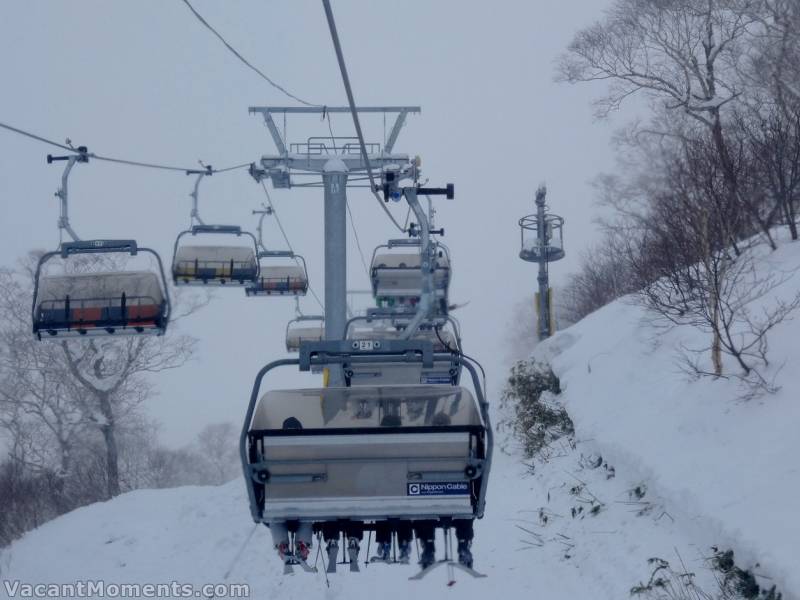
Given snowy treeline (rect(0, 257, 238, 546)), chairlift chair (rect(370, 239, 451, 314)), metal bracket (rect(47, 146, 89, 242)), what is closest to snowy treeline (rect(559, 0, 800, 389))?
chairlift chair (rect(370, 239, 451, 314))

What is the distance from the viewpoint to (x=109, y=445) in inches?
1033

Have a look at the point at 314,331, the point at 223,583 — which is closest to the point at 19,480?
the point at 314,331

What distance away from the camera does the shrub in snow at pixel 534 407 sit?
1434cm

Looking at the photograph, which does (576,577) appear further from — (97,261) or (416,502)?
(97,261)

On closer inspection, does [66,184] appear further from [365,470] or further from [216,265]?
[365,470]

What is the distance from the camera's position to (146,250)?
334 inches

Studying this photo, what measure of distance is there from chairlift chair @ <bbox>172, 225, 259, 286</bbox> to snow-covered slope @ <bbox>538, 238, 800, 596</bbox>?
561cm

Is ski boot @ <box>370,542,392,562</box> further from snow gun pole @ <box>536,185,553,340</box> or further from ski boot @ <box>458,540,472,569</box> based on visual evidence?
snow gun pole @ <box>536,185,553,340</box>

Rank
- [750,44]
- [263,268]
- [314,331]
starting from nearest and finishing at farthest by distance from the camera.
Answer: [263,268] → [750,44] → [314,331]

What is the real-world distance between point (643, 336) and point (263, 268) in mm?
7810

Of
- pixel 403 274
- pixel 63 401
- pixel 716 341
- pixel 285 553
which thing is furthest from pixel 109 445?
pixel 285 553

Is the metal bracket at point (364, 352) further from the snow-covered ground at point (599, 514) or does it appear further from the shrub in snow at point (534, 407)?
the shrub in snow at point (534, 407)

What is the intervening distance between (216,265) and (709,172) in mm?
7096

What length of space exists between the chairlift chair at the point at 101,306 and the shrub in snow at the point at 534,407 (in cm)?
738
